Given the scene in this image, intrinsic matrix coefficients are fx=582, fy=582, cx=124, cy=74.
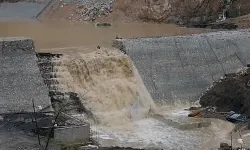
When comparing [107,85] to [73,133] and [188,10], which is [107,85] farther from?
[188,10]

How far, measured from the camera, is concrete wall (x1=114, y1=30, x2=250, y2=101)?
1803 cm

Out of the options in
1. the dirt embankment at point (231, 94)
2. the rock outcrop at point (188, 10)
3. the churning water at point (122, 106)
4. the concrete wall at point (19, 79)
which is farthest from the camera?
the rock outcrop at point (188, 10)

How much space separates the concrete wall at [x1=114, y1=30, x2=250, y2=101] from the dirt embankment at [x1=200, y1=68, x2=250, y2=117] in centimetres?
78

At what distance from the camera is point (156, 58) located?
18359 millimetres

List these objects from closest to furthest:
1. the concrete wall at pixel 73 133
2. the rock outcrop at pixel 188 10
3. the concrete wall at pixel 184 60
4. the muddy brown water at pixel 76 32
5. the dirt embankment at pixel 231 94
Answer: the concrete wall at pixel 73 133, the dirt embankment at pixel 231 94, the concrete wall at pixel 184 60, the muddy brown water at pixel 76 32, the rock outcrop at pixel 188 10

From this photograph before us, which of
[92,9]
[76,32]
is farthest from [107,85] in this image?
[92,9]

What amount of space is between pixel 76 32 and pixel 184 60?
8.48 meters

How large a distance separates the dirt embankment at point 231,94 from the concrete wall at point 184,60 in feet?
2.56

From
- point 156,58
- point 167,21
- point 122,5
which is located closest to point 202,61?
point 156,58

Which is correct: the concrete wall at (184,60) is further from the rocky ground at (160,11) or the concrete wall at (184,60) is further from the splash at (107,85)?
the rocky ground at (160,11)

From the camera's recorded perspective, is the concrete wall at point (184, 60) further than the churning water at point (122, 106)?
Yes

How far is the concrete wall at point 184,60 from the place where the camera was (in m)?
18.0

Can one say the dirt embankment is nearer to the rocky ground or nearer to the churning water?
the churning water

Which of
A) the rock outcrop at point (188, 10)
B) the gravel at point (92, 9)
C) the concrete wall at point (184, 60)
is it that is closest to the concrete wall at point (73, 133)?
the concrete wall at point (184, 60)
